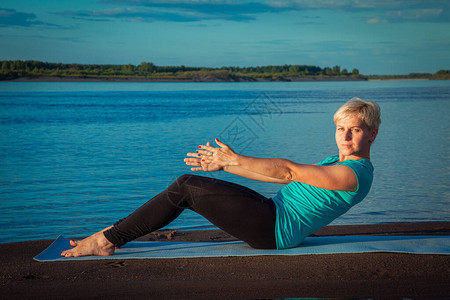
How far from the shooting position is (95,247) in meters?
4.30

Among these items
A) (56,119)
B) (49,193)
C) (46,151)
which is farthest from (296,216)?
(56,119)

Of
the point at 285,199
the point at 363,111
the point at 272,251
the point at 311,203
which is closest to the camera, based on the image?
the point at 363,111

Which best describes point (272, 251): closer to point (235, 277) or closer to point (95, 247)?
point (235, 277)

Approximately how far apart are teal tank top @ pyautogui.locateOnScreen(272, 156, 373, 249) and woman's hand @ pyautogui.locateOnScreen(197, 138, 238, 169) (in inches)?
33.2

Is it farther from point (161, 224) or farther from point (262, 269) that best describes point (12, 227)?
point (262, 269)

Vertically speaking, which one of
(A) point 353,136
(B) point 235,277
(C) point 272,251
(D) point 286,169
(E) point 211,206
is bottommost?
(B) point 235,277

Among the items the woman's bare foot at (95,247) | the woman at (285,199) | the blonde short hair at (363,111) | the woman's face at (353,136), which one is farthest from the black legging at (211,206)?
the blonde short hair at (363,111)

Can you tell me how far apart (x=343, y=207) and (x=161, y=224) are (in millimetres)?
1510

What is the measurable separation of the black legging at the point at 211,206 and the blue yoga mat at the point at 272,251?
0.39 m

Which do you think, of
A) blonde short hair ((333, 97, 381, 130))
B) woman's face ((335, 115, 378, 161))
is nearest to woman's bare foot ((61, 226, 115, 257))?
woman's face ((335, 115, 378, 161))

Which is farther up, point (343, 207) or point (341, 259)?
point (343, 207)

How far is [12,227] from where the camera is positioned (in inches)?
268

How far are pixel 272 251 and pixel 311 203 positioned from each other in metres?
0.61

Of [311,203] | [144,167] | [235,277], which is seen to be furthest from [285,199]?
[144,167]
